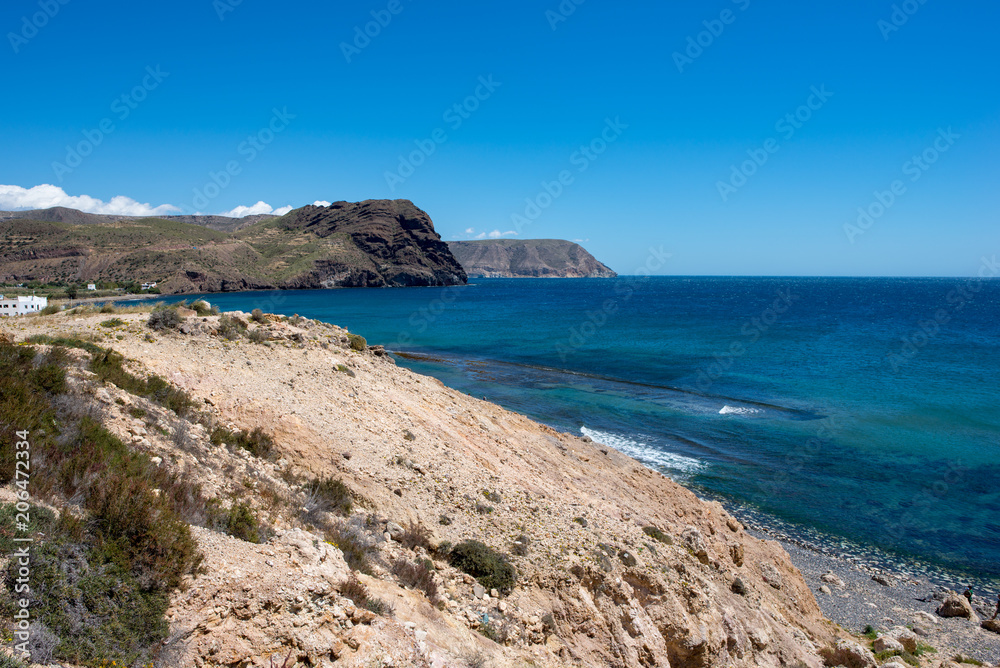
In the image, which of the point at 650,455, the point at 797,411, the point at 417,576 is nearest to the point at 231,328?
the point at 417,576

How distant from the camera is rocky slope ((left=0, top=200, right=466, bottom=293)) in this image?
107500 millimetres

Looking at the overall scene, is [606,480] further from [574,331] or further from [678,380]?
[574,331]

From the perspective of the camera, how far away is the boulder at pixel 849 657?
9.17 m

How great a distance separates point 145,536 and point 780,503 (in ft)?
58.7

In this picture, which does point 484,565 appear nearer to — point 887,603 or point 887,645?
point 887,645

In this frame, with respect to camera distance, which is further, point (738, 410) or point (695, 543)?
point (738, 410)

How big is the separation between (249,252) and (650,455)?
146 metres

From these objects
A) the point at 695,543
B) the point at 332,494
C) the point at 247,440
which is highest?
the point at 247,440

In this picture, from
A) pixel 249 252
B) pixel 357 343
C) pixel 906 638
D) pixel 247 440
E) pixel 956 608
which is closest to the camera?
pixel 247 440

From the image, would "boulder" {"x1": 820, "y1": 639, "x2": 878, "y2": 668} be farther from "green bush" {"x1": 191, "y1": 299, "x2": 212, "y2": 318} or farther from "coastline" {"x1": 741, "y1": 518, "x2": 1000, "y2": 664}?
"green bush" {"x1": 191, "y1": 299, "x2": 212, "y2": 318}

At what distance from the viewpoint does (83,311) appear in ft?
48.5

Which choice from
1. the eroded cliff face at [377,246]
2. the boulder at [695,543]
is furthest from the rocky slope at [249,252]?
the boulder at [695,543]

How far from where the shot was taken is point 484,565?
750 cm

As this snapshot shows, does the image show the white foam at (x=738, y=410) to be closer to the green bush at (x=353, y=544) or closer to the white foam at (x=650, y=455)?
the white foam at (x=650, y=455)
